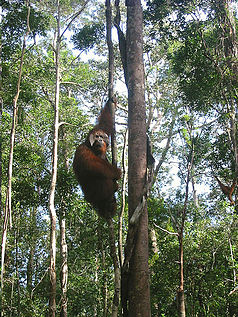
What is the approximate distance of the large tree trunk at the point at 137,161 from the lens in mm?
1774

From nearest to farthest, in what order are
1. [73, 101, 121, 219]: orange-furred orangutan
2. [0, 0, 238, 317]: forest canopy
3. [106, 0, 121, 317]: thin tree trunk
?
[106, 0, 121, 317]: thin tree trunk
[73, 101, 121, 219]: orange-furred orangutan
[0, 0, 238, 317]: forest canopy

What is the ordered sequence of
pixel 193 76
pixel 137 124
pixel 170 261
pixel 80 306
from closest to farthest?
pixel 137 124 → pixel 170 261 → pixel 193 76 → pixel 80 306

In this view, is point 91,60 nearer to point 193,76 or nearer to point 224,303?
point 193,76

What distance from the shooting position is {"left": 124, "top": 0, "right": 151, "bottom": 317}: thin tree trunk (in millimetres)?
1774

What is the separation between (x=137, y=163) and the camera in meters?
2.04

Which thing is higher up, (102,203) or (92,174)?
(92,174)

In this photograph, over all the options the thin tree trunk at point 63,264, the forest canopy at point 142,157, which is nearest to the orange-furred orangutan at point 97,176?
the forest canopy at point 142,157

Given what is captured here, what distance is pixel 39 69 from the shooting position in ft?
24.5

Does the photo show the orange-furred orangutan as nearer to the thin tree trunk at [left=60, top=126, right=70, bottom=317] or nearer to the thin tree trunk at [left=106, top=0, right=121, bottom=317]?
the thin tree trunk at [left=106, top=0, right=121, bottom=317]

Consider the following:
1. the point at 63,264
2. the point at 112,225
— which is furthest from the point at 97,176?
the point at 63,264

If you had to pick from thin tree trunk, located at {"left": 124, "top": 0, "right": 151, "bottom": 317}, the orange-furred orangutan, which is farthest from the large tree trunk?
the orange-furred orangutan

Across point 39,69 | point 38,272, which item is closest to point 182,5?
point 39,69

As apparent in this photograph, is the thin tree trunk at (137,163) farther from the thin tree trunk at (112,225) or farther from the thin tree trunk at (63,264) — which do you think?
the thin tree trunk at (63,264)

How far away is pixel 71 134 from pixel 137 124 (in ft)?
21.8
